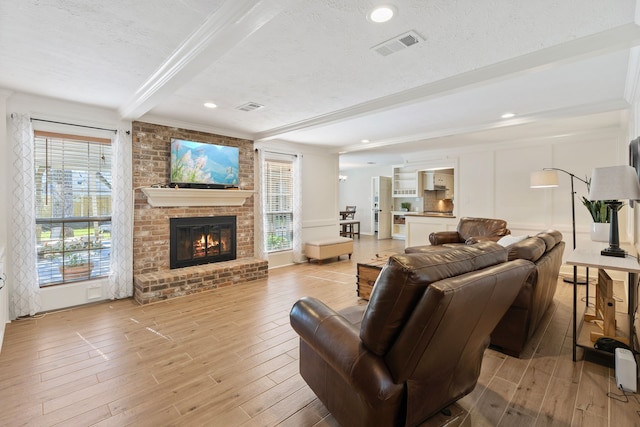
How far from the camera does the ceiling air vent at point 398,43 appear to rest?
86.3 inches

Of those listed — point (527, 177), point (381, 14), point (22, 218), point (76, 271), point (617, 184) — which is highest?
point (381, 14)

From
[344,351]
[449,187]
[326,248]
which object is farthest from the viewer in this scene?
[449,187]

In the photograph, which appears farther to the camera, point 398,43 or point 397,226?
point 397,226

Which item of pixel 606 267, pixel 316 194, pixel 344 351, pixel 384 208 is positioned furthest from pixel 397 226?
pixel 344 351

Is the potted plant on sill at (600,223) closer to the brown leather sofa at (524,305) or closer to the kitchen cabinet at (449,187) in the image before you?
the brown leather sofa at (524,305)

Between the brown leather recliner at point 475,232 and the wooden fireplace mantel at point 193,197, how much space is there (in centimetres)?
332

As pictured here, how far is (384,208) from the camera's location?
10.5 metres

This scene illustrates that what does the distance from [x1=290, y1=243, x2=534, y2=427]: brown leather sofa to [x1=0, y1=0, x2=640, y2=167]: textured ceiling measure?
4.95 feet

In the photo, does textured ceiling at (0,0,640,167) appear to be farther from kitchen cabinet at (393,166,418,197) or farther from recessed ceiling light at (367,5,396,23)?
kitchen cabinet at (393,166,418,197)

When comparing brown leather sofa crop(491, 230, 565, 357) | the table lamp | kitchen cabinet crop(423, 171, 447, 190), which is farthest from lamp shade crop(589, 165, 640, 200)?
kitchen cabinet crop(423, 171, 447, 190)

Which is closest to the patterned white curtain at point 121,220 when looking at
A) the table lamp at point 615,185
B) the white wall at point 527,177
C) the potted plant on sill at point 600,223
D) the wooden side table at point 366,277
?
the wooden side table at point 366,277

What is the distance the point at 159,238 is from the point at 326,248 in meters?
3.01

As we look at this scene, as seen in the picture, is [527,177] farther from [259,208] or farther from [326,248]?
[259,208]

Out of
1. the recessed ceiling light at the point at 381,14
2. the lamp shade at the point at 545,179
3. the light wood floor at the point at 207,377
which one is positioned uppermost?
the recessed ceiling light at the point at 381,14
